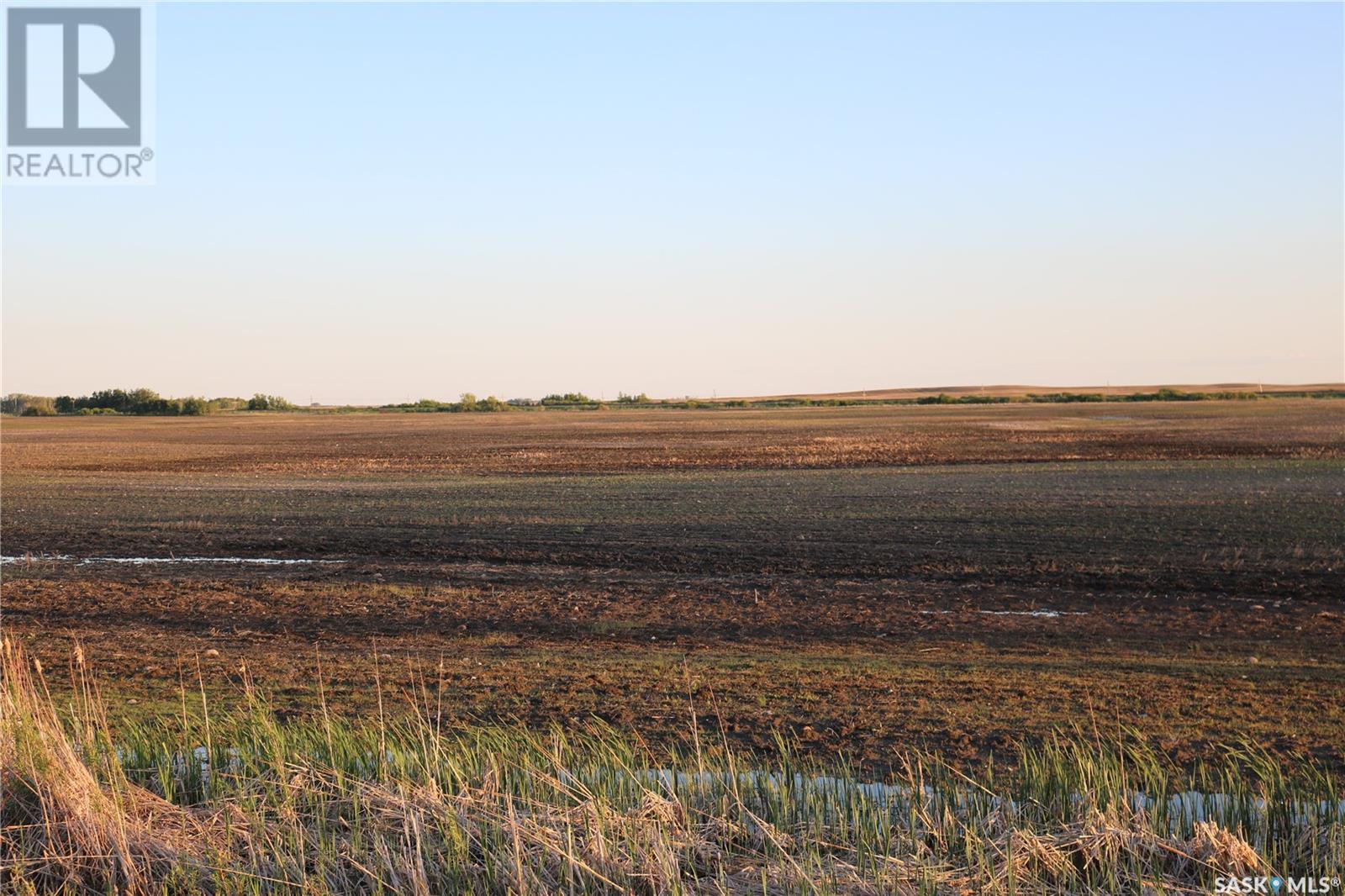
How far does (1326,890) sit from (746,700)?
15.1 ft

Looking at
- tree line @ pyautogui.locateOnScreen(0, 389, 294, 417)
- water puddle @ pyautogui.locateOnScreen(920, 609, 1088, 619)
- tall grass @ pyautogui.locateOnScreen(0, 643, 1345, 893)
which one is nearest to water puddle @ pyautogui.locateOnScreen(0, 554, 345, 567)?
water puddle @ pyautogui.locateOnScreen(920, 609, 1088, 619)

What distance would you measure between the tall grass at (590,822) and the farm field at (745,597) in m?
1.28

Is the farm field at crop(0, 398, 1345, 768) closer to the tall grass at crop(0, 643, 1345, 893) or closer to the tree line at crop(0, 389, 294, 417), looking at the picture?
the tall grass at crop(0, 643, 1345, 893)

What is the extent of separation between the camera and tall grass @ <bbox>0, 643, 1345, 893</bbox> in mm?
5457

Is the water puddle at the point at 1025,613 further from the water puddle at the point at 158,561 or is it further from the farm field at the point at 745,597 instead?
the water puddle at the point at 158,561

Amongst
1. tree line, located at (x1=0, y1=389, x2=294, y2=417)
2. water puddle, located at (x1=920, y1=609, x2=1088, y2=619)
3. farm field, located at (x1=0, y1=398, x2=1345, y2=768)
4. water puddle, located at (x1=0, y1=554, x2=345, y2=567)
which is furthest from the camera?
tree line, located at (x1=0, y1=389, x2=294, y2=417)

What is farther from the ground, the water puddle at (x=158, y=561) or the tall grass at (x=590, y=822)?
the tall grass at (x=590, y=822)

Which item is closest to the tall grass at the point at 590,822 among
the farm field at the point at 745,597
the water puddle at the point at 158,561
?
the farm field at the point at 745,597

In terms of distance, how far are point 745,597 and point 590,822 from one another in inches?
341

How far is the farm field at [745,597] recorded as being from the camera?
29.1ft

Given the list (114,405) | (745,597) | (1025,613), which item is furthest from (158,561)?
(114,405)

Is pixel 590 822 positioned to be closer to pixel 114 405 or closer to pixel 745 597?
pixel 745 597

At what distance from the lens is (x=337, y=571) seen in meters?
16.5

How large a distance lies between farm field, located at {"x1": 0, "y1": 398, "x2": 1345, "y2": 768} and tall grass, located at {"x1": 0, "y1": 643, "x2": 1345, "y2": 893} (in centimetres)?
128
